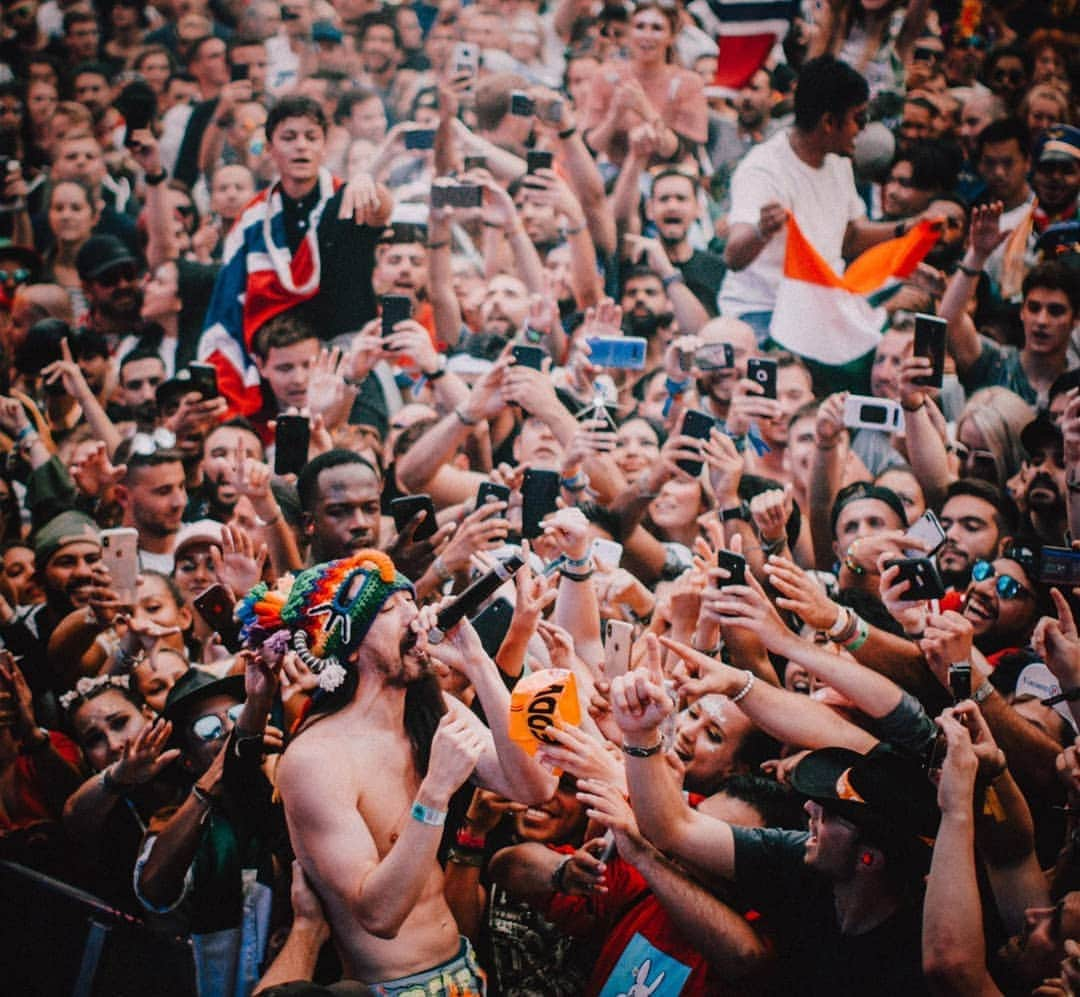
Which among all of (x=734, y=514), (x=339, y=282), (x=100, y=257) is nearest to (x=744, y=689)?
(x=734, y=514)

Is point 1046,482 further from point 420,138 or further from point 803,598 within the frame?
point 420,138

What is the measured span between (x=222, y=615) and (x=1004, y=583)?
221 cm

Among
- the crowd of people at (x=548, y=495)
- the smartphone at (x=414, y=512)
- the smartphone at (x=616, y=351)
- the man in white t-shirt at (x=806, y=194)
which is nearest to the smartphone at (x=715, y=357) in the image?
the crowd of people at (x=548, y=495)

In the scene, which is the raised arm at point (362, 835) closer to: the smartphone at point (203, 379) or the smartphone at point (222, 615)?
the smartphone at point (222, 615)

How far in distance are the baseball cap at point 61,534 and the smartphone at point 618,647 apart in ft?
6.98

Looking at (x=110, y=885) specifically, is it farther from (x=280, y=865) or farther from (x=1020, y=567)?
(x=1020, y=567)

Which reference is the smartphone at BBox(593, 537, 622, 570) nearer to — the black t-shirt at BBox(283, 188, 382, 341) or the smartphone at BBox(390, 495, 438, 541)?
the smartphone at BBox(390, 495, 438, 541)

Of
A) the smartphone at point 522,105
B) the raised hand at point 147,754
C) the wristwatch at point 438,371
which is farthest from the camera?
the smartphone at point 522,105

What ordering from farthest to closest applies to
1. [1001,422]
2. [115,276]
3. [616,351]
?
[115,276]
[616,351]
[1001,422]

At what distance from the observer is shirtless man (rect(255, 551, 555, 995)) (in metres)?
2.53

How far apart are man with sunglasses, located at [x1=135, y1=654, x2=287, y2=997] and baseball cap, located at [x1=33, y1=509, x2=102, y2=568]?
1.53 metres

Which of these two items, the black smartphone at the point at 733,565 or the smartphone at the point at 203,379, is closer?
the black smartphone at the point at 733,565

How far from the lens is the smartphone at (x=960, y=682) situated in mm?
2848

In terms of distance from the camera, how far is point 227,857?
122 inches
